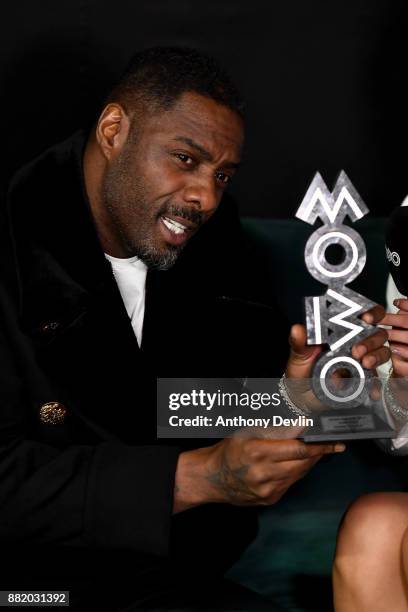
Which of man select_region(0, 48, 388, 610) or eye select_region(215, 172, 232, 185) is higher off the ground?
eye select_region(215, 172, 232, 185)

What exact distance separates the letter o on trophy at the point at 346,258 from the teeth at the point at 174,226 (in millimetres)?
316

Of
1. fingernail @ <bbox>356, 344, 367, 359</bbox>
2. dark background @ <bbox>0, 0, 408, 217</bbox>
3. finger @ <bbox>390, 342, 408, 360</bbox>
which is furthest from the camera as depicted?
dark background @ <bbox>0, 0, 408, 217</bbox>

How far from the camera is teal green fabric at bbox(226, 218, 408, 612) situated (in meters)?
1.55

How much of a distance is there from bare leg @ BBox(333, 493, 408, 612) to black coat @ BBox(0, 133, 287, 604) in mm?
252

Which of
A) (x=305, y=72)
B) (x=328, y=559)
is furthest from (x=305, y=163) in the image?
(x=328, y=559)

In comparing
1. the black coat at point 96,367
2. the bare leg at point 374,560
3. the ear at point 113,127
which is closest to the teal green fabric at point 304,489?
the black coat at point 96,367

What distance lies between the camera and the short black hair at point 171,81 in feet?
5.05

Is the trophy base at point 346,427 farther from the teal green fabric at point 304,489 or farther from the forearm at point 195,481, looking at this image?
the teal green fabric at point 304,489

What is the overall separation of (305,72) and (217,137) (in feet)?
2.12

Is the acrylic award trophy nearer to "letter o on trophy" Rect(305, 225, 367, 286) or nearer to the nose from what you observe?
"letter o on trophy" Rect(305, 225, 367, 286)

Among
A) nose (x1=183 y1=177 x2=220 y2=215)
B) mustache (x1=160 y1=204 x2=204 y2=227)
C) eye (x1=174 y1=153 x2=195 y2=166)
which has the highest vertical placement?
eye (x1=174 y1=153 x2=195 y2=166)

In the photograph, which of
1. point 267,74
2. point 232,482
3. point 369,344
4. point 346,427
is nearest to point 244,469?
point 232,482

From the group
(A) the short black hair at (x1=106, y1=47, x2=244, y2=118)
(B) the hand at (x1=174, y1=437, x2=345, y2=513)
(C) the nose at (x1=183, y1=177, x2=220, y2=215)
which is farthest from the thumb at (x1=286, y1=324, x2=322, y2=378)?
(A) the short black hair at (x1=106, y1=47, x2=244, y2=118)

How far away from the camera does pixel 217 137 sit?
1.51 m
